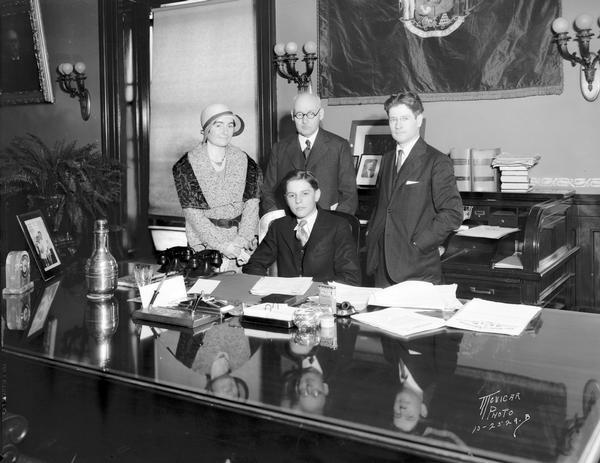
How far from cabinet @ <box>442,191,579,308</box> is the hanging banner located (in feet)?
2.91

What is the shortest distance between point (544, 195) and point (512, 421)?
3.12m

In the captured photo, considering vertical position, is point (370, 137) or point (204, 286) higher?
point (370, 137)

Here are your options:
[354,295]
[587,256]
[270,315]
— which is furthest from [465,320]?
[587,256]

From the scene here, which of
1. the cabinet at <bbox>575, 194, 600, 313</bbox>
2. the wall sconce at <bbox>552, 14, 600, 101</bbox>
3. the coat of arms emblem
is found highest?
the coat of arms emblem

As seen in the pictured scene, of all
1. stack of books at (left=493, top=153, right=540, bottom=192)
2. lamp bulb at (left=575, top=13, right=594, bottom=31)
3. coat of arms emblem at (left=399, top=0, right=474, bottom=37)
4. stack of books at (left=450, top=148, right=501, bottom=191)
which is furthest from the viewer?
coat of arms emblem at (left=399, top=0, right=474, bottom=37)

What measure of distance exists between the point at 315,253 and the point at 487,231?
1.54 m

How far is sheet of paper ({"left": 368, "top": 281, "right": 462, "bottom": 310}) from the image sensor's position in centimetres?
228

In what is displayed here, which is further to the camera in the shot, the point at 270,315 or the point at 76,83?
the point at 76,83

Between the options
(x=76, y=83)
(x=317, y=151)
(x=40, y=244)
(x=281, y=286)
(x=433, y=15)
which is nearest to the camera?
(x=281, y=286)

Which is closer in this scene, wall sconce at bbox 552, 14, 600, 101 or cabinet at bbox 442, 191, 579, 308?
cabinet at bbox 442, 191, 579, 308

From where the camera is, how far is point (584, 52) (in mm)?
4359

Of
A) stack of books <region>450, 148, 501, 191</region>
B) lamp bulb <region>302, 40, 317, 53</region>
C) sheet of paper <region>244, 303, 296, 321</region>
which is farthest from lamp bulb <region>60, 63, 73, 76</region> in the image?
sheet of paper <region>244, 303, 296, 321</region>

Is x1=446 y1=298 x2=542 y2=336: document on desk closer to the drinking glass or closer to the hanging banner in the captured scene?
the drinking glass

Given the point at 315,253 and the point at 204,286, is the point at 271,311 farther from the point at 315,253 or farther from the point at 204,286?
the point at 315,253
